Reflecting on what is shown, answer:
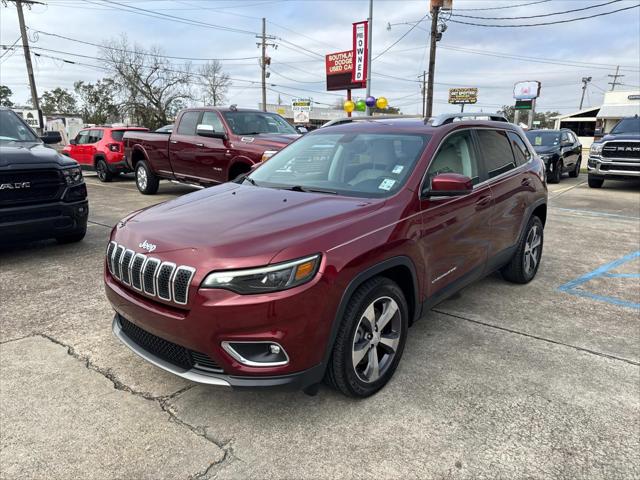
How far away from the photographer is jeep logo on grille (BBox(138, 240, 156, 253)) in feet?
8.45

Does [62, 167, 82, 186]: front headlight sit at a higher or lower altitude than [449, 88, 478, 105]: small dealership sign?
lower

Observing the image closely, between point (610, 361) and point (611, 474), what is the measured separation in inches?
53.1

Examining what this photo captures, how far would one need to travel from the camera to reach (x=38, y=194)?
212 inches

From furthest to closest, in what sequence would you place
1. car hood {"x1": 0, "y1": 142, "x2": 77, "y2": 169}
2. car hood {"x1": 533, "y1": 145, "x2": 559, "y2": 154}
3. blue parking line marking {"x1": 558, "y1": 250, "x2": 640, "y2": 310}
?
car hood {"x1": 533, "y1": 145, "x2": 559, "y2": 154} < car hood {"x1": 0, "y1": 142, "x2": 77, "y2": 169} < blue parking line marking {"x1": 558, "y1": 250, "x2": 640, "y2": 310}

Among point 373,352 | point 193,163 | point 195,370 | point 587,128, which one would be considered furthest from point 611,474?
point 587,128

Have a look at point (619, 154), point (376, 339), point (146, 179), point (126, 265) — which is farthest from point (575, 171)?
point (126, 265)

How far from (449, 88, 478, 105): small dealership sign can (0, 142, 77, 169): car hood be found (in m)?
49.9

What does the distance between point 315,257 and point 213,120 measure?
763 cm

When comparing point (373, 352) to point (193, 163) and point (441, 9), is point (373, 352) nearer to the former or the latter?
point (193, 163)

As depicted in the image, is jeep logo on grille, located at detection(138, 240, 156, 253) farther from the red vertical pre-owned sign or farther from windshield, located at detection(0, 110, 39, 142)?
the red vertical pre-owned sign

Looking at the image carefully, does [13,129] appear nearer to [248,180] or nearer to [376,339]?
[248,180]

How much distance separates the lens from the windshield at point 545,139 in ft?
51.4

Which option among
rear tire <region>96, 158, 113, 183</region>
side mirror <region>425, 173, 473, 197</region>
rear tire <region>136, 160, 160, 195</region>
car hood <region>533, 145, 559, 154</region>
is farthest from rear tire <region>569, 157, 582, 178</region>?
side mirror <region>425, 173, 473, 197</region>

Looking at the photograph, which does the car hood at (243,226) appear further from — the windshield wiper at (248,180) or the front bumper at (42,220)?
the front bumper at (42,220)
